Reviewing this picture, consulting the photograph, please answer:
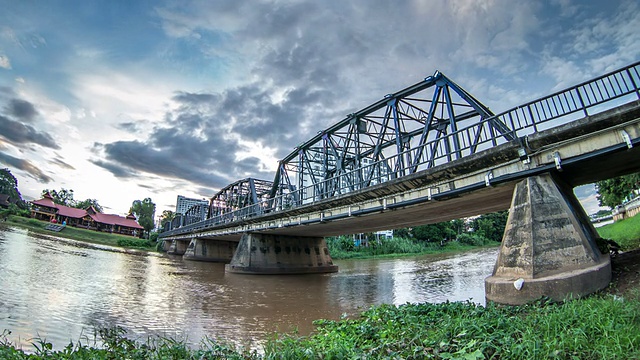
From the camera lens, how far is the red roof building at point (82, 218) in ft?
267

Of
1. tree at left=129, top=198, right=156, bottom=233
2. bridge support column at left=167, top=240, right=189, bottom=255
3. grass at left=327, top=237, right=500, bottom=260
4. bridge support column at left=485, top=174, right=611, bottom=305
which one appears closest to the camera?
bridge support column at left=485, top=174, right=611, bottom=305

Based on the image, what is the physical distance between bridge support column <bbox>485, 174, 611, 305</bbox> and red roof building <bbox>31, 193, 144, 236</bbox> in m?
103

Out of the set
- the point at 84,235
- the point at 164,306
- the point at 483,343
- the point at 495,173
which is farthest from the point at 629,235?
the point at 84,235

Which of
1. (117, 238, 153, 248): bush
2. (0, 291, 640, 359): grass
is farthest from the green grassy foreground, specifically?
(117, 238, 153, 248): bush

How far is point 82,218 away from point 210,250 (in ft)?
209

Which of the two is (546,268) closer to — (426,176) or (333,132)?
(426,176)

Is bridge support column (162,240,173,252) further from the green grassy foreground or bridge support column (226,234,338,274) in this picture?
the green grassy foreground

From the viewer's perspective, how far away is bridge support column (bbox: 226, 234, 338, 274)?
27.8 m

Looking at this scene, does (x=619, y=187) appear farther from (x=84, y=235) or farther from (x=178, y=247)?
(x=84, y=235)

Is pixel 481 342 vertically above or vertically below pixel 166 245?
below

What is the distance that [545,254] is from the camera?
27.3 feet

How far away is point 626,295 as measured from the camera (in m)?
6.46

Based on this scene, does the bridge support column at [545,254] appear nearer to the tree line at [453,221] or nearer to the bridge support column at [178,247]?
the tree line at [453,221]

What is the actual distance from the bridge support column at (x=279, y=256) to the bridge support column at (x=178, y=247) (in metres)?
41.4
